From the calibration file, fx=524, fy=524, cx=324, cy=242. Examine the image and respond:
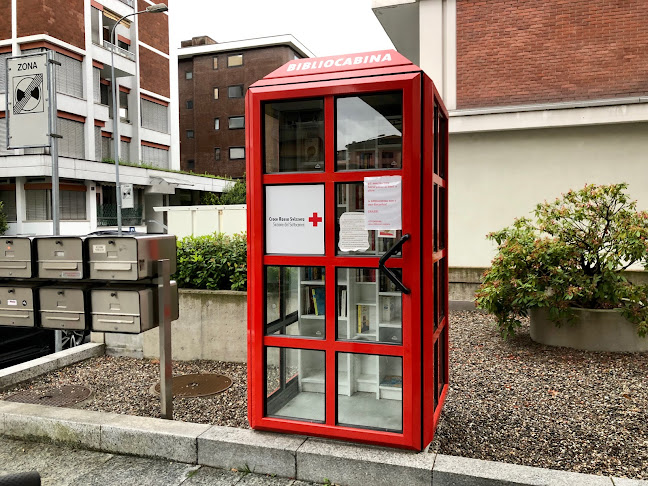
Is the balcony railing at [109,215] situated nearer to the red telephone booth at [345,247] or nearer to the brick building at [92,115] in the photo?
the brick building at [92,115]

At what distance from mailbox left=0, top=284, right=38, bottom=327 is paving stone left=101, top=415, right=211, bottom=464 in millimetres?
1455

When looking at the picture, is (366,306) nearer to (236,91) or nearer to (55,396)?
(55,396)

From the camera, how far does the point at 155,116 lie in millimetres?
39938

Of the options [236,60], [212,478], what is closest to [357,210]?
[212,478]

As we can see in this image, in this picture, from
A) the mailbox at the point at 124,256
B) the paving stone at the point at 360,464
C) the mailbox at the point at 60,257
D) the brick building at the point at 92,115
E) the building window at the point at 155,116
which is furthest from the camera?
the building window at the point at 155,116

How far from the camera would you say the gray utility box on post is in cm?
476

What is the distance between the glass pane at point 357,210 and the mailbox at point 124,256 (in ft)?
6.04

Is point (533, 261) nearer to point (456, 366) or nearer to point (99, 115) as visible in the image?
point (456, 366)

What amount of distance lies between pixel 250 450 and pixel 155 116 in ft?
131

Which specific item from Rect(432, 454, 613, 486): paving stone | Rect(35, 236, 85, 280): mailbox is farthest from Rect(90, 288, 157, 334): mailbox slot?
Rect(432, 454, 613, 486): paving stone

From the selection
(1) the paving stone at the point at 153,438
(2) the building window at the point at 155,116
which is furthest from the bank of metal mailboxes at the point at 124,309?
(2) the building window at the point at 155,116

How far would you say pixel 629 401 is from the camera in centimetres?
469

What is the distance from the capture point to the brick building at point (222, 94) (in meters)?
51.1

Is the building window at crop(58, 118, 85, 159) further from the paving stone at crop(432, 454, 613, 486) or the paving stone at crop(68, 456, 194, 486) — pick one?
the paving stone at crop(432, 454, 613, 486)
